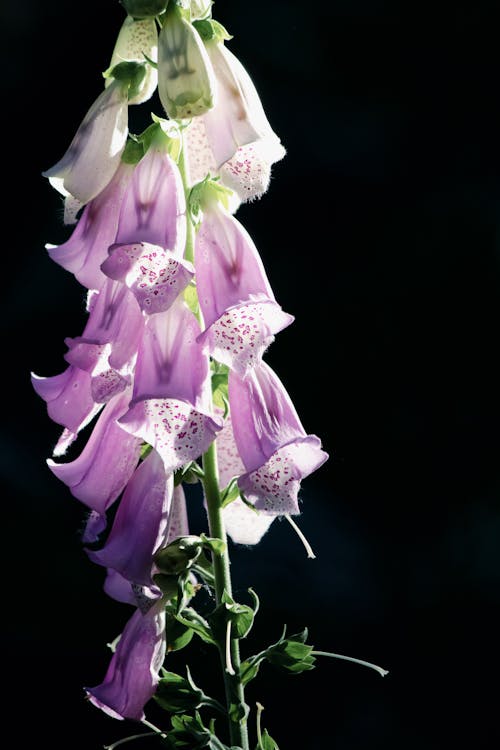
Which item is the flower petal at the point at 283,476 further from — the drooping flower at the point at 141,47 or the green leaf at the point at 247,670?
the drooping flower at the point at 141,47

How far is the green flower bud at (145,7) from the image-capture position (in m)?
0.76

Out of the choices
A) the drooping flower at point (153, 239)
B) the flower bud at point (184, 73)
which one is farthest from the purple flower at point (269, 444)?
the flower bud at point (184, 73)

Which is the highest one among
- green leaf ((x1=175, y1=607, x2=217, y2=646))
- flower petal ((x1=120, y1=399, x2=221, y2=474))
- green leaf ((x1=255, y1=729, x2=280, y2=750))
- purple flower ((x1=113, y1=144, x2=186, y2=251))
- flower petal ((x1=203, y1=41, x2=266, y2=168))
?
flower petal ((x1=203, y1=41, x2=266, y2=168))

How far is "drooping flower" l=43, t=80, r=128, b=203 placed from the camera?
2.60 feet

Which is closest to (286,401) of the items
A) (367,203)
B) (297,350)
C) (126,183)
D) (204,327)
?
(204,327)

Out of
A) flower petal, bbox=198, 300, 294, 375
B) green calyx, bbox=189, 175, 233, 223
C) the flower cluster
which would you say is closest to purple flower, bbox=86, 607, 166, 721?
the flower cluster

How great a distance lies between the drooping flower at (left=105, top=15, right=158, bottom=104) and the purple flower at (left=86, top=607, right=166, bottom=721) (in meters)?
0.43

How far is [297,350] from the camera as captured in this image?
1.78 m

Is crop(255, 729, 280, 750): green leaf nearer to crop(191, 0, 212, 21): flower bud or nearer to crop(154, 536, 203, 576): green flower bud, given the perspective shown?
crop(154, 536, 203, 576): green flower bud

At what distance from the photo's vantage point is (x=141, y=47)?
82cm

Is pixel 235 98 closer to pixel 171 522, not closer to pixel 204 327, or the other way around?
pixel 204 327

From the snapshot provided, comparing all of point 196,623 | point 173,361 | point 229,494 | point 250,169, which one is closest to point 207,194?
point 250,169

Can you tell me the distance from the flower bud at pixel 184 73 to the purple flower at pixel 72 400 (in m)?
0.23

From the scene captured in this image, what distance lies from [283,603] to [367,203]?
2.44ft
